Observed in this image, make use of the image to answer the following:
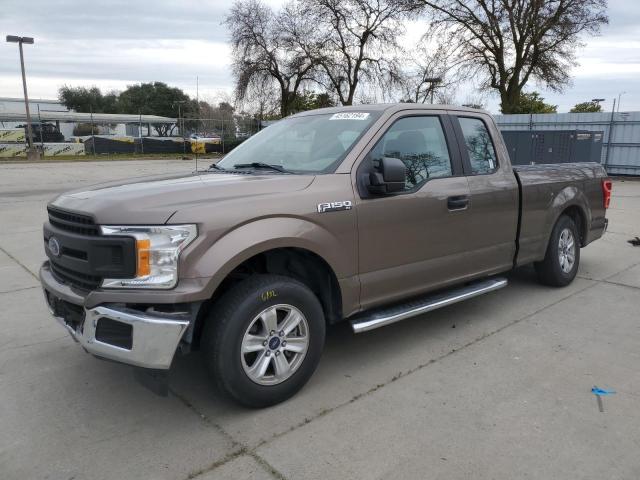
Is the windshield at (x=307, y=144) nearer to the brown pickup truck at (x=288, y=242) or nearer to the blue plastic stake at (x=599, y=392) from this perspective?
the brown pickup truck at (x=288, y=242)

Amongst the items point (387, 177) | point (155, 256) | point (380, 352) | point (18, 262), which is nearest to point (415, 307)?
point (380, 352)

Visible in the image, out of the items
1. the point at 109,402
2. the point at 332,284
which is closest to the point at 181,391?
the point at 109,402

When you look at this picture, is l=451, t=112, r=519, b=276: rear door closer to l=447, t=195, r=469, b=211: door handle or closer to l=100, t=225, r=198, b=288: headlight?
l=447, t=195, r=469, b=211: door handle

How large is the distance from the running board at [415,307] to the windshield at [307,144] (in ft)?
3.49

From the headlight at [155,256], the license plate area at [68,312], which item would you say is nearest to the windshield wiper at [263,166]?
the headlight at [155,256]

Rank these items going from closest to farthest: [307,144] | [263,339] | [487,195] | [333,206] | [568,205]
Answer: [263,339], [333,206], [307,144], [487,195], [568,205]

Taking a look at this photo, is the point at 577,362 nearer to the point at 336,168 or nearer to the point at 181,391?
the point at 336,168

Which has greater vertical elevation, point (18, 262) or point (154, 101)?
point (154, 101)

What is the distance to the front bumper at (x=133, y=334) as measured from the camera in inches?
108

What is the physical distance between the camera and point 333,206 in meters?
3.39

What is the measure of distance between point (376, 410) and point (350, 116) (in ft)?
7.06

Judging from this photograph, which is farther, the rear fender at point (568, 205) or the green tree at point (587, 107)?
the green tree at point (587, 107)

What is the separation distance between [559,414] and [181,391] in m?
2.34

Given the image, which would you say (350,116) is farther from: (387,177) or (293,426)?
(293,426)
